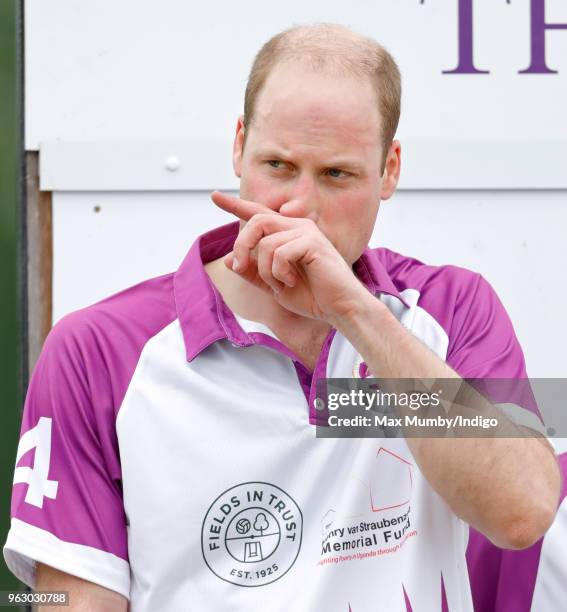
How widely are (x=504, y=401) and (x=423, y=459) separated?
22 cm

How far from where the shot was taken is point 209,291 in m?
1.71

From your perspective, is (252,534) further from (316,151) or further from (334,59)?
(334,59)

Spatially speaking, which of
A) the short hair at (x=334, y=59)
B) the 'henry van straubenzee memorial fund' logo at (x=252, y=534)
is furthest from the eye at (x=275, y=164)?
the 'henry van straubenzee memorial fund' logo at (x=252, y=534)

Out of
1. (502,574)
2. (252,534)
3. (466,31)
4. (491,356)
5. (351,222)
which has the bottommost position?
(502,574)

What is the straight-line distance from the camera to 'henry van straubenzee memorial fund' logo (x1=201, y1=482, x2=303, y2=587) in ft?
5.15

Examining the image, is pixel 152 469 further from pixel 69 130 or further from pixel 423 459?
pixel 69 130

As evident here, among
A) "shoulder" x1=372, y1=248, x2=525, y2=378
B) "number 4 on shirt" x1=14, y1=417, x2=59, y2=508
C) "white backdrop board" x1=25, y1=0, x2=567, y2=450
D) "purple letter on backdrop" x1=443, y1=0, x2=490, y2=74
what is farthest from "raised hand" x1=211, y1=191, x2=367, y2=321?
"purple letter on backdrop" x1=443, y1=0, x2=490, y2=74

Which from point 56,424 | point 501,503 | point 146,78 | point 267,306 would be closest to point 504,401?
point 501,503

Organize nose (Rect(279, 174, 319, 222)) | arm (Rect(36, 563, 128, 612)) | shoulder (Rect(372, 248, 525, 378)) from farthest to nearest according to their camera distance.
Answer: shoulder (Rect(372, 248, 525, 378)) → nose (Rect(279, 174, 319, 222)) → arm (Rect(36, 563, 128, 612))

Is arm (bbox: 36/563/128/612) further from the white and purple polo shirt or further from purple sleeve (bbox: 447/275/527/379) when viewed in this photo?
purple sleeve (bbox: 447/275/527/379)

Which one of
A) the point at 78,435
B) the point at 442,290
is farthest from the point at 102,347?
the point at 442,290

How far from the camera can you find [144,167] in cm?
233

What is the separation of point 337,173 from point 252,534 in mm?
575

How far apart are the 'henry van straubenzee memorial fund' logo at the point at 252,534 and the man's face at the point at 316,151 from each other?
417 mm
